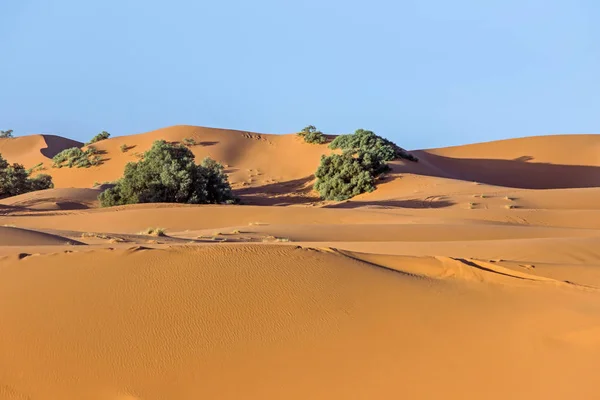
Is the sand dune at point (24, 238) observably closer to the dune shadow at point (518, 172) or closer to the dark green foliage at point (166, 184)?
the dark green foliage at point (166, 184)

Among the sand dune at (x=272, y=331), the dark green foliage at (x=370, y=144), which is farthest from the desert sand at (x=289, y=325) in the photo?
the dark green foliage at (x=370, y=144)

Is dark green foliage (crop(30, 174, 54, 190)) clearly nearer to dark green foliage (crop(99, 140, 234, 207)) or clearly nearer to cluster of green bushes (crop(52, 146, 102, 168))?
cluster of green bushes (crop(52, 146, 102, 168))

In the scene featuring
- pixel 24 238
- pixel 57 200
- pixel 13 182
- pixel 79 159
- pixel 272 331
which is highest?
pixel 79 159

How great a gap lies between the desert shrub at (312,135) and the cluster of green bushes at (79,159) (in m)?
12.1

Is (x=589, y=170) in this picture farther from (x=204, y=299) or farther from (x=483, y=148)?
(x=204, y=299)

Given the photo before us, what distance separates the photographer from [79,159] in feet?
123

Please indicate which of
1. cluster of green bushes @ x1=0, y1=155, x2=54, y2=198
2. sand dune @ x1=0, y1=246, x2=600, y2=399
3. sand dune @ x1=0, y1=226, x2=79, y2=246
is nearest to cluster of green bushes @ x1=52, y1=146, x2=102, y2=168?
cluster of green bushes @ x1=0, y1=155, x2=54, y2=198

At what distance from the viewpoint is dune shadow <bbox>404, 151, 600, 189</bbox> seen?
39.0 m

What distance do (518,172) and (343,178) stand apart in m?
19.0

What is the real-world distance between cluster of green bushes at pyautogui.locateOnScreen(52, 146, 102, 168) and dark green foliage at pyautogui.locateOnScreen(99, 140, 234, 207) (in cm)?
1368

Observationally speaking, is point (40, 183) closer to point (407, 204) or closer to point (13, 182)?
point (13, 182)

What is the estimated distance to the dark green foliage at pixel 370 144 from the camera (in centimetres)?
3145

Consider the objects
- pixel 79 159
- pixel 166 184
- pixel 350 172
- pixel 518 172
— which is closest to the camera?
pixel 166 184

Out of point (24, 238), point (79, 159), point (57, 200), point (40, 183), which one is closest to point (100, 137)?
point (79, 159)
